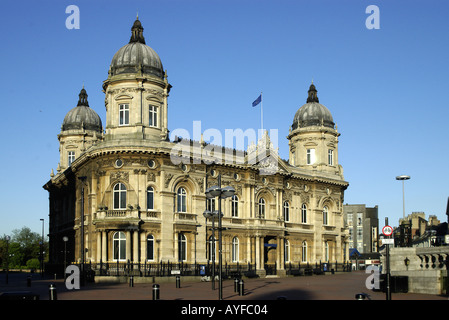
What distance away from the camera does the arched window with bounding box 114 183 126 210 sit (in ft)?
162

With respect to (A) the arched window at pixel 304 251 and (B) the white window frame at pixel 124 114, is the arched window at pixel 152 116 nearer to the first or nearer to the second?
(B) the white window frame at pixel 124 114

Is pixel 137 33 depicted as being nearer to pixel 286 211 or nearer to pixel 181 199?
pixel 181 199

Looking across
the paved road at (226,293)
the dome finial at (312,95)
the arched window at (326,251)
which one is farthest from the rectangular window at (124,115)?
the arched window at (326,251)

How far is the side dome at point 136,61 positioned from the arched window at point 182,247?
1516 centimetres

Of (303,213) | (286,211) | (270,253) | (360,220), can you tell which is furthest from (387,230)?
(360,220)

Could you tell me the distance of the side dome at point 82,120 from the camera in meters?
72.8

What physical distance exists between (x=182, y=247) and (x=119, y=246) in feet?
20.1

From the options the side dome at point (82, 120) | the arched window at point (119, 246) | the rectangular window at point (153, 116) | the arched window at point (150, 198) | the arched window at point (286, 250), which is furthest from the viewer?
the side dome at point (82, 120)

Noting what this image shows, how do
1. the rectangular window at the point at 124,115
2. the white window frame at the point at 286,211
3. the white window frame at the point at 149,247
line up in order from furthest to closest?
the white window frame at the point at 286,211 < the rectangular window at the point at 124,115 < the white window frame at the point at 149,247

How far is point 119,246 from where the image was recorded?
48.4 metres

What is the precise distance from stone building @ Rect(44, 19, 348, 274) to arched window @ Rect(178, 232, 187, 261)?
3.6 inches

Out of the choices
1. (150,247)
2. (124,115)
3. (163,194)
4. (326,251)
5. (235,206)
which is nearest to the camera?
(150,247)

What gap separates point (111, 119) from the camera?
51.2 metres
